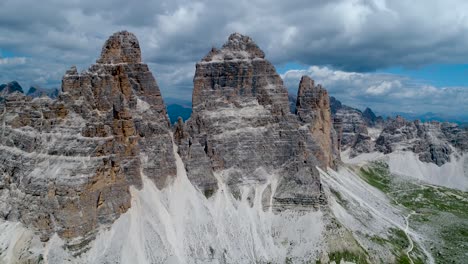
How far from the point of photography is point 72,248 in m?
108

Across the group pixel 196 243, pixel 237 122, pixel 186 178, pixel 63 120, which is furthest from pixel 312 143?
pixel 63 120

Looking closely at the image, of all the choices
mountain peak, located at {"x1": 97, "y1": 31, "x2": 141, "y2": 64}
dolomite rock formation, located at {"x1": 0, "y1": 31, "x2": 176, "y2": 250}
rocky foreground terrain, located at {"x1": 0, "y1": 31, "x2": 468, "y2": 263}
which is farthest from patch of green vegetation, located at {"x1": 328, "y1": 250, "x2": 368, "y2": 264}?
mountain peak, located at {"x1": 97, "y1": 31, "x2": 141, "y2": 64}

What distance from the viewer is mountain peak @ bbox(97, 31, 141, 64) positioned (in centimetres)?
13275

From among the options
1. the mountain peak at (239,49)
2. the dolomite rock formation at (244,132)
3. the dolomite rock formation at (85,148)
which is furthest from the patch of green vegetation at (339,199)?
the dolomite rock formation at (85,148)

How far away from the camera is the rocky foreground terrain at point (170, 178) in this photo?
4380 inches

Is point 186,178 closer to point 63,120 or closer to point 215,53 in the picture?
point 63,120

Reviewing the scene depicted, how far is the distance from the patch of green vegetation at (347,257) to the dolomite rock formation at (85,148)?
50.3 m

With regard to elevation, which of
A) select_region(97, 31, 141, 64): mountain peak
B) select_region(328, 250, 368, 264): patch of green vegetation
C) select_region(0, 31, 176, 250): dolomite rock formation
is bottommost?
select_region(328, 250, 368, 264): patch of green vegetation

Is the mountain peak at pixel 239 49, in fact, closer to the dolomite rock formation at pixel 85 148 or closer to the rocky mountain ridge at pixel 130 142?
the rocky mountain ridge at pixel 130 142

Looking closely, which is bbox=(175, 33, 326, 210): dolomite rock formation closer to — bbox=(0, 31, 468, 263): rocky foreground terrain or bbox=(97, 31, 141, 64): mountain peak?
bbox=(0, 31, 468, 263): rocky foreground terrain

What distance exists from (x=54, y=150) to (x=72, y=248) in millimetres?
23839

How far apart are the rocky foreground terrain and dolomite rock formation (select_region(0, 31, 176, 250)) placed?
301 mm

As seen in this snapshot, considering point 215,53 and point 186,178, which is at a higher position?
point 215,53

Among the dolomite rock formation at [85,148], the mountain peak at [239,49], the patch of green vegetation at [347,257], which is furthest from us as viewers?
the mountain peak at [239,49]
